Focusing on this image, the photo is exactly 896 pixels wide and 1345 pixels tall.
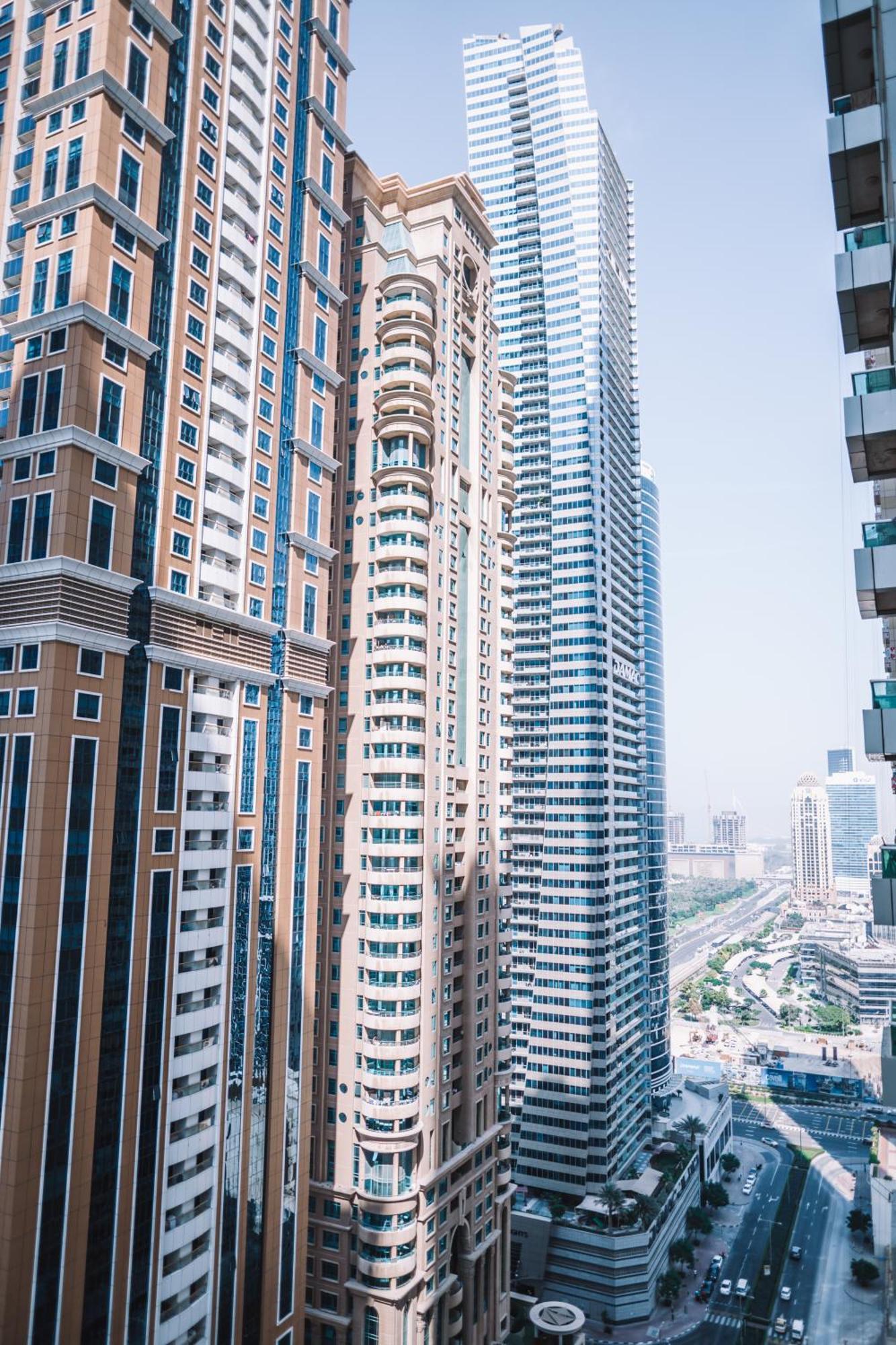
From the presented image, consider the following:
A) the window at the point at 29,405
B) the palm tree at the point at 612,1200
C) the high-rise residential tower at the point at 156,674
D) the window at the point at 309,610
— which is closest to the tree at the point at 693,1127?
the palm tree at the point at 612,1200

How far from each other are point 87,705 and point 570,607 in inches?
3467

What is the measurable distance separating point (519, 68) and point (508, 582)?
312 feet

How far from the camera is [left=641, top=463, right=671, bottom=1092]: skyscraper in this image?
463 ft

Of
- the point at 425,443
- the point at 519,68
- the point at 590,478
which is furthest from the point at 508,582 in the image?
the point at 519,68

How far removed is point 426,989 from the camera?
2435 inches

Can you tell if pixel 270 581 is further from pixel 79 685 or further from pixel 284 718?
pixel 79 685

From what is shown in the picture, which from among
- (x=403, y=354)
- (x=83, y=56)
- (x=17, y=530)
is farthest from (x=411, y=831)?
(x=83, y=56)

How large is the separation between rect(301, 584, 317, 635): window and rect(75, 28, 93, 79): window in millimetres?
27744

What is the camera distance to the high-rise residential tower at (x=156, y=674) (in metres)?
37.3

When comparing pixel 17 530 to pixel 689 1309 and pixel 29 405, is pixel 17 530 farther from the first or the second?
pixel 689 1309

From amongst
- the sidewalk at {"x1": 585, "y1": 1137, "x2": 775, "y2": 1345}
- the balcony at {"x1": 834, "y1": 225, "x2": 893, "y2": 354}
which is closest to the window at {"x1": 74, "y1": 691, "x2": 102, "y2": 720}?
the balcony at {"x1": 834, "y1": 225, "x2": 893, "y2": 354}

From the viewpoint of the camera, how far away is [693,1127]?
121375 mm

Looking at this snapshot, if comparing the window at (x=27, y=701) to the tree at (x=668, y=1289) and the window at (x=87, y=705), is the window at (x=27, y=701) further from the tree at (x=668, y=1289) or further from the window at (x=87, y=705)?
the tree at (x=668, y=1289)

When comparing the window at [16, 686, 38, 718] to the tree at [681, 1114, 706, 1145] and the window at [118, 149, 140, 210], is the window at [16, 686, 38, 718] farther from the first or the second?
the tree at [681, 1114, 706, 1145]
